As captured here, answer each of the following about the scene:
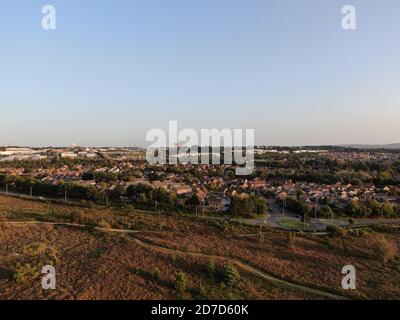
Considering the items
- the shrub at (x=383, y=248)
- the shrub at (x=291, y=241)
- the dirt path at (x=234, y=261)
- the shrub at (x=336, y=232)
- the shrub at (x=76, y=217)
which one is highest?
the shrub at (x=76, y=217)

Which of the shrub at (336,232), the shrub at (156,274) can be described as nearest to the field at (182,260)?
the shrub at (156,274)

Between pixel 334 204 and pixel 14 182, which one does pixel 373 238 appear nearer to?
pixel 334 204

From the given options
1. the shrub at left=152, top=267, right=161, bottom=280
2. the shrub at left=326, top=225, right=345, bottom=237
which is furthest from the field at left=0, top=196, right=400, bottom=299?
the shrub at left=326, top=225, right=345, bottom=237

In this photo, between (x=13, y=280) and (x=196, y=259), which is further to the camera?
(x=196, y=259)

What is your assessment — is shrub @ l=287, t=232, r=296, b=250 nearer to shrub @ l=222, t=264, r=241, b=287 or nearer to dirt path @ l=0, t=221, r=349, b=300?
dirt path @ l=0, t=221, r=349, b=300

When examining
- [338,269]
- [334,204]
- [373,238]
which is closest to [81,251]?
[338,269]

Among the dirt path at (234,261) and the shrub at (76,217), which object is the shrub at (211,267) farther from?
the shrub at (76,217)
